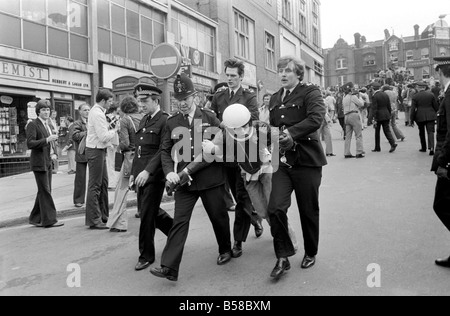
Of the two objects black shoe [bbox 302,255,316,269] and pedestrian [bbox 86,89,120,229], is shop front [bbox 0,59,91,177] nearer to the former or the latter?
pedestrian [bbox 86,89,120,229]

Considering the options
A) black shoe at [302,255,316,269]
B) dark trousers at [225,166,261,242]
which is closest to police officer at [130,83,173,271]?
dark trousers at [225,166,261,242]

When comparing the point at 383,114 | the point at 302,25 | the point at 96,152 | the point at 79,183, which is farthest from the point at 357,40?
the point at 96,152

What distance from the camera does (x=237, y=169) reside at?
16.8 feet

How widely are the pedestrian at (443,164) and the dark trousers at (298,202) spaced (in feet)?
3.66

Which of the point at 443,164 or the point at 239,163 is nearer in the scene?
the point at 443,164

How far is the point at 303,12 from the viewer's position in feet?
148

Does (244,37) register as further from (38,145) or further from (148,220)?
(148,220)

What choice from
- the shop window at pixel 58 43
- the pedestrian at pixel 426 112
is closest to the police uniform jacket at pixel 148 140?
the pedestrian at pixel 426 112

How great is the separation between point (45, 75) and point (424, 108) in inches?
488

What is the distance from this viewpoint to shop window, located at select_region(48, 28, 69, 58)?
15.7 meters
